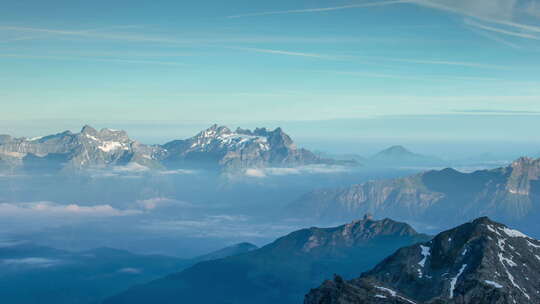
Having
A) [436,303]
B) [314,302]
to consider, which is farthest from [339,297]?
[436,303]

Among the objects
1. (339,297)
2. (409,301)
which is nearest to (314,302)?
(339,297)

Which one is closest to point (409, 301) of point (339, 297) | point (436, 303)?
point (436, 303)

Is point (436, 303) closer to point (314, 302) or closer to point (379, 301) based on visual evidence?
point (379, 301)

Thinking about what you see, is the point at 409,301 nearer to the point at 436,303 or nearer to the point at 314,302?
the point at 436,303

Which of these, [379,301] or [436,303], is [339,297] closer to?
[379,301]
